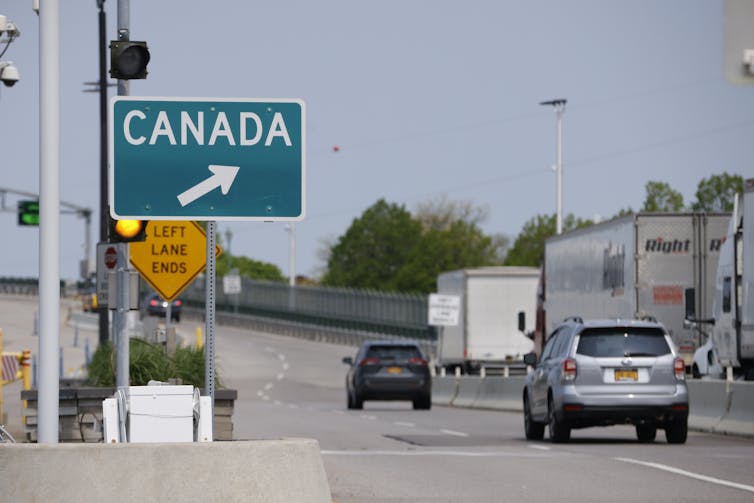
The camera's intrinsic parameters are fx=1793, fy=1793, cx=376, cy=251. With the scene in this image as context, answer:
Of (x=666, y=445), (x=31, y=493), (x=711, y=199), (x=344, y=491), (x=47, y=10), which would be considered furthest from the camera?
(x=711, y=199)

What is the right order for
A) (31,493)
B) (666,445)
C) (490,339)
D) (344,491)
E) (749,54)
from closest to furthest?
(749,54)
(31,493)
(344,491)
(666,445)
(490,339)

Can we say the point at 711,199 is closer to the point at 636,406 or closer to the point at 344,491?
the point at 636,406

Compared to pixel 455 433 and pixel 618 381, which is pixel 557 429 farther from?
pixel 455 433

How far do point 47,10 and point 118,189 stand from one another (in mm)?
1108

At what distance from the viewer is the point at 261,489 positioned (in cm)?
931

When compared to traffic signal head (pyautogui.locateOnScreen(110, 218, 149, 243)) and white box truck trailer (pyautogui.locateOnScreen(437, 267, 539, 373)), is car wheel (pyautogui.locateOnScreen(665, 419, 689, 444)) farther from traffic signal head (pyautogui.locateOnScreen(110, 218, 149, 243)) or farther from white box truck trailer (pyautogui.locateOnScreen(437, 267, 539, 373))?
white box truck trailer (pyautogui.locateOnScreen(437, 267, 539, 373))

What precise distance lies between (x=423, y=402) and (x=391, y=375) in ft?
3.87

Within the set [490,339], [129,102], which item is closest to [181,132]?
[129,102]

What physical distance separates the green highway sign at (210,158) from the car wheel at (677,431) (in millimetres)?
13883

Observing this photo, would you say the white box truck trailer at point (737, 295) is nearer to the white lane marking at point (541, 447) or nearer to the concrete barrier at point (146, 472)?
the white lane marking at point (541, 447)

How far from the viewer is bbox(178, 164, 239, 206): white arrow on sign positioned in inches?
411

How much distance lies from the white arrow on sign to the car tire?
101 feet

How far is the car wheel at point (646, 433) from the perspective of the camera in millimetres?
24766

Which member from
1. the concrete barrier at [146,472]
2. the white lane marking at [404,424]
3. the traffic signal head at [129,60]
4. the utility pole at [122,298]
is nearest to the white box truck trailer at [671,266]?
the white lane marking at [404,424]
